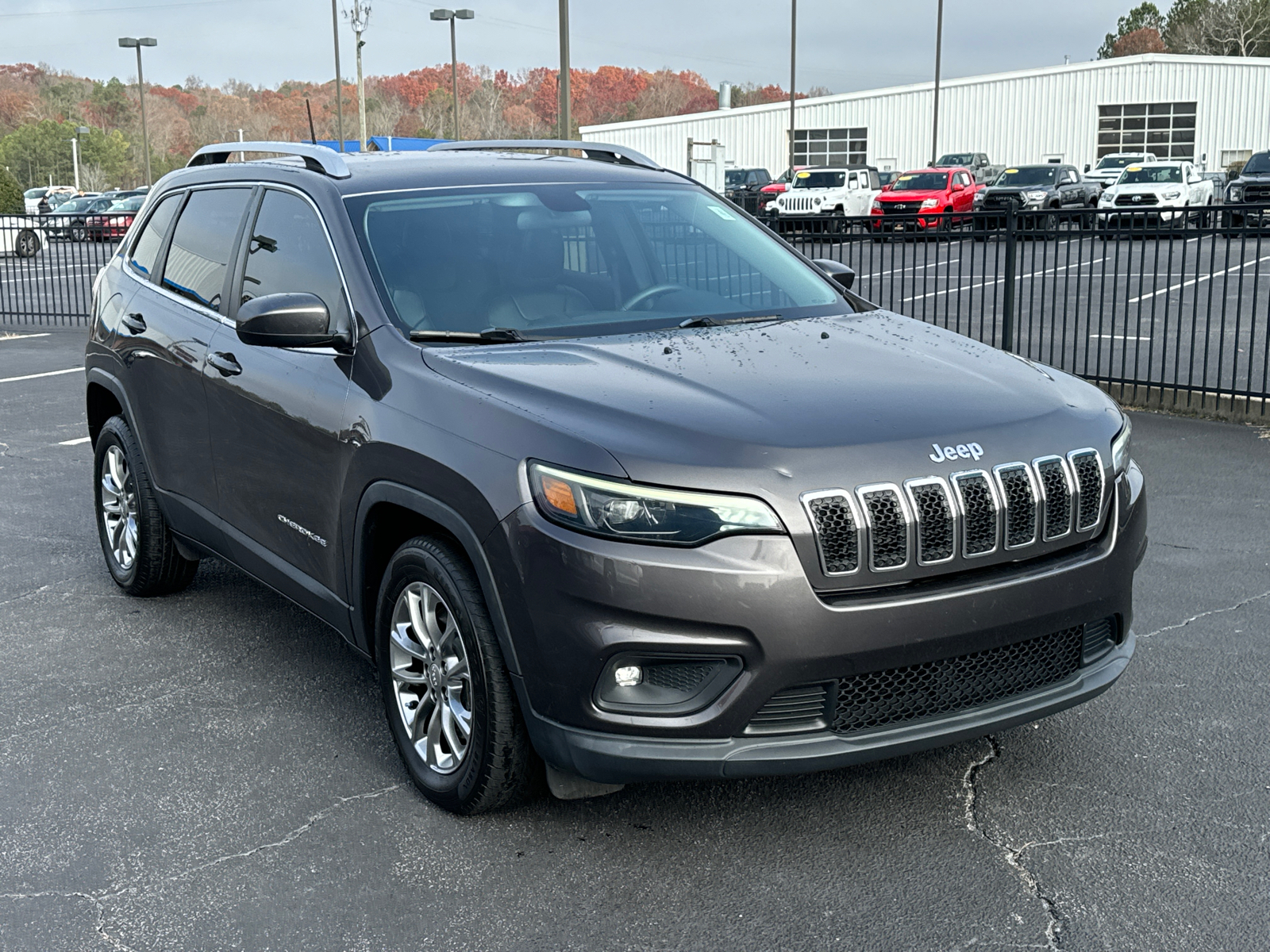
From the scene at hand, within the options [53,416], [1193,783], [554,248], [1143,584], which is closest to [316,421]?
[554,248]

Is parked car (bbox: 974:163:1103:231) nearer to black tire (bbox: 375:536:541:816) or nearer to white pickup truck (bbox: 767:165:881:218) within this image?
white pickup truck (bbox: 767:165:881:218)

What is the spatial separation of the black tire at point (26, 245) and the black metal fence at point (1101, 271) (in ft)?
40.7

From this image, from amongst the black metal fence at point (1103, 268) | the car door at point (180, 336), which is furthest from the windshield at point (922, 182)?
the car door at point (180, 336)

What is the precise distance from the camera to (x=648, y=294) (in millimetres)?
4449

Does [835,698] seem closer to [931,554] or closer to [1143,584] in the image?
[931,554]

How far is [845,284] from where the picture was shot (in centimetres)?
524

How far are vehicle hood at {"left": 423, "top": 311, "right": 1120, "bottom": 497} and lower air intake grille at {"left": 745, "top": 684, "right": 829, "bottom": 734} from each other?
49cm

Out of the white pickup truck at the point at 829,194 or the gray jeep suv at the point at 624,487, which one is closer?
the gray jeep suv at the point at 624,487

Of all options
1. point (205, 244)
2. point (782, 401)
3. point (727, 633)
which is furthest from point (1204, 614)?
point (205, 244)

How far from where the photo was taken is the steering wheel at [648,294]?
4363mm

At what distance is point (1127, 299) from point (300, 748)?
28.2ft

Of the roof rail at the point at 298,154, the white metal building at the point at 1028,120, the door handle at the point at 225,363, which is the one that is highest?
the white metal building at the point at 1028,120

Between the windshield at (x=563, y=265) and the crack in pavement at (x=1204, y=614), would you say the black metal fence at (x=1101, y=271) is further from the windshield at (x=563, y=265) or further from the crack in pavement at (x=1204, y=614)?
the windshield at (x=563, y=265)

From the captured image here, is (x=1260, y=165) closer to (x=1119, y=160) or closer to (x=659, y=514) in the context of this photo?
(x=1119, y=160)
